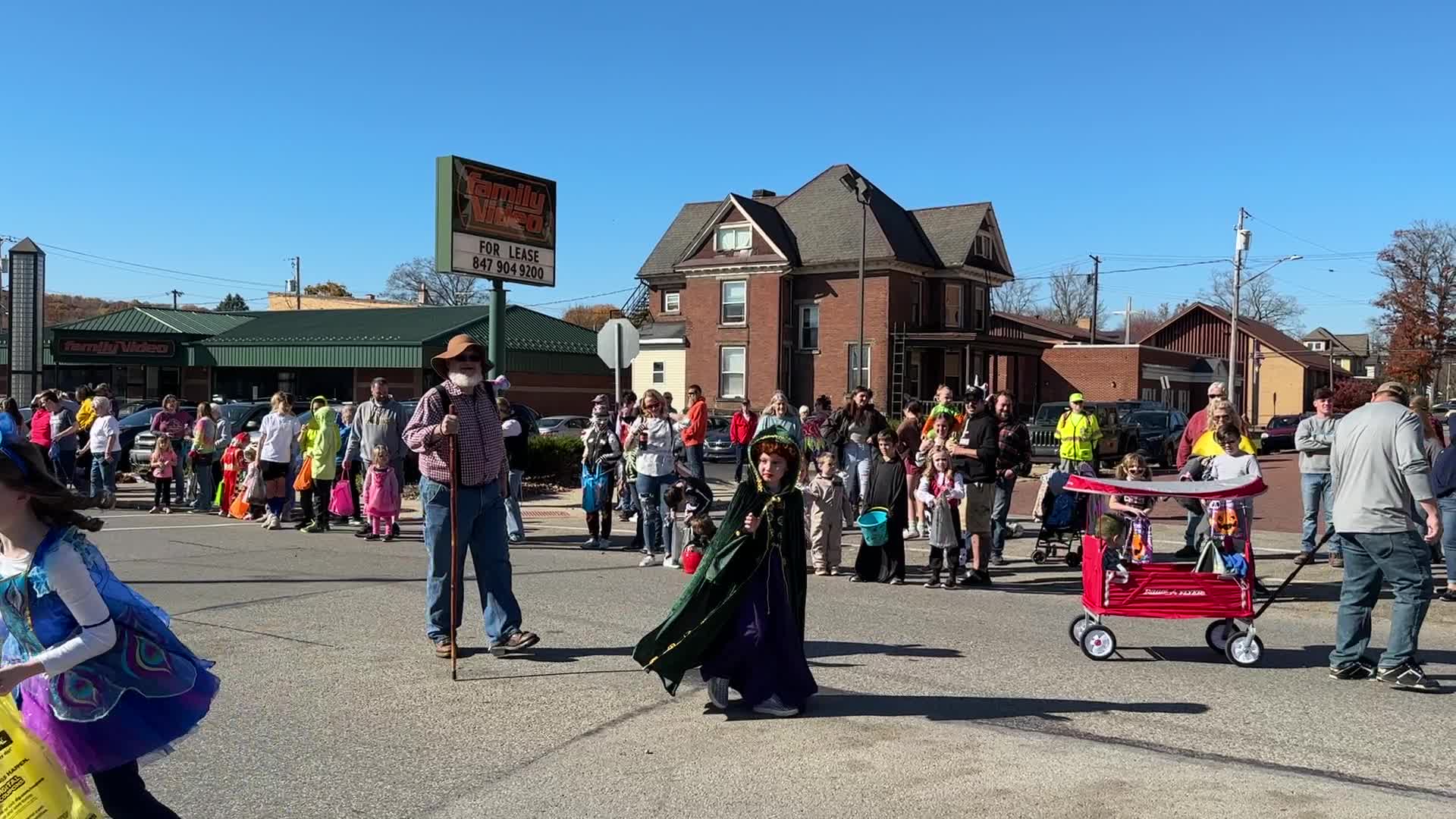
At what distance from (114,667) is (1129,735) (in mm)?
4533

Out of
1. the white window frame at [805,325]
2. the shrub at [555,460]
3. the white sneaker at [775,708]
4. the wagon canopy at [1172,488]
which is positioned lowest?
the white sneaker at [775,708]

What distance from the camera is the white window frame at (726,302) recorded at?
4512 cm

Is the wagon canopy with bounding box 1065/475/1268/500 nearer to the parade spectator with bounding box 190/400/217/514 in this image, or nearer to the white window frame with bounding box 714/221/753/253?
the parade spectator with bounding box 190/400/217/514

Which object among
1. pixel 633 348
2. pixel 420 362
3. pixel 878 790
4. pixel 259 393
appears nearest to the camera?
pixel 878 790

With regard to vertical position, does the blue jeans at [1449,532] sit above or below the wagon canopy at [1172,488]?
below

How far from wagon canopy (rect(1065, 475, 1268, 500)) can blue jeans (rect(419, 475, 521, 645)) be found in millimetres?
3666

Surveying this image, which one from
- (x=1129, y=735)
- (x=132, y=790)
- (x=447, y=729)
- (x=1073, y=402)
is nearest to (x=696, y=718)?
(x=447, y=729)

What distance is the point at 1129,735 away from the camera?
5797 mm

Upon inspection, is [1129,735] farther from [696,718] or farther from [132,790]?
[132,790]

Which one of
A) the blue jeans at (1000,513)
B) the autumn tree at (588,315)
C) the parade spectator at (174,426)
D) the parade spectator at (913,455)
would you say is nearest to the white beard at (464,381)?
the blue jeans at (1000,513)

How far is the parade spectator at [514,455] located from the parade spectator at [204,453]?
17.4 ft

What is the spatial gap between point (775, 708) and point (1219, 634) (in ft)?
11.0

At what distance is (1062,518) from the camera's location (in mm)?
11961

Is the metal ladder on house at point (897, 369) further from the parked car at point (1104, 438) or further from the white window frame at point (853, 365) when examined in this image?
the parked car at point (1104, 438)
